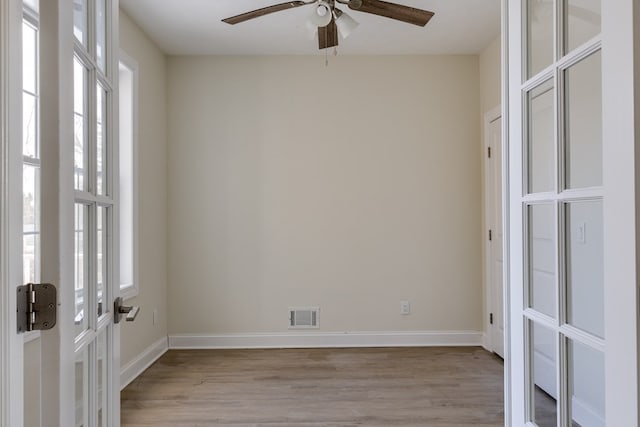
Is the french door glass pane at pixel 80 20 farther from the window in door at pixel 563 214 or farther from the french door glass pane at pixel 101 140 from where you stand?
the window in door at pixel 563 214

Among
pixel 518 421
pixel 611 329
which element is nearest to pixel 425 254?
pixel 518 421

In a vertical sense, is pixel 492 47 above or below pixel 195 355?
above

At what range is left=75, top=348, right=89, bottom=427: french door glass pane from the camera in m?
1.09

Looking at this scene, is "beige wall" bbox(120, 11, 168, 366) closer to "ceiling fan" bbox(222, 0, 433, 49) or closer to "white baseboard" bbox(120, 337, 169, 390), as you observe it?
"white baseboard" bbox(120, 337, 169, 390)

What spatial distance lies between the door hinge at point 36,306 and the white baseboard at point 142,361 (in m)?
2.44

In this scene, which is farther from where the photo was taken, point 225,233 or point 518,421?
point 225,233

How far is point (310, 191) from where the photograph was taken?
400 centimetres

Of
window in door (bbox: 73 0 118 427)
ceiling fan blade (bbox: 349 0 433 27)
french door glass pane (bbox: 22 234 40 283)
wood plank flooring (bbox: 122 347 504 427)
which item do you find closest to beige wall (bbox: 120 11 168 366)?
wood plank flooring (bbox: 122 347 504 427)

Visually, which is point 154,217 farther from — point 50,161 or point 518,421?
point 518,421

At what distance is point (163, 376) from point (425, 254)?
97.2 inches

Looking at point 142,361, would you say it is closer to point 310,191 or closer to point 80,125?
point 310,191

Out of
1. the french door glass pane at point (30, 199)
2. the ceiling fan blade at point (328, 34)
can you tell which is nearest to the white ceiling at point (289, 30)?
the ceiling fan blade at point (328, 34)

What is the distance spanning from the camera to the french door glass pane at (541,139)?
1139mm

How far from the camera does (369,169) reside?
4.00 m
